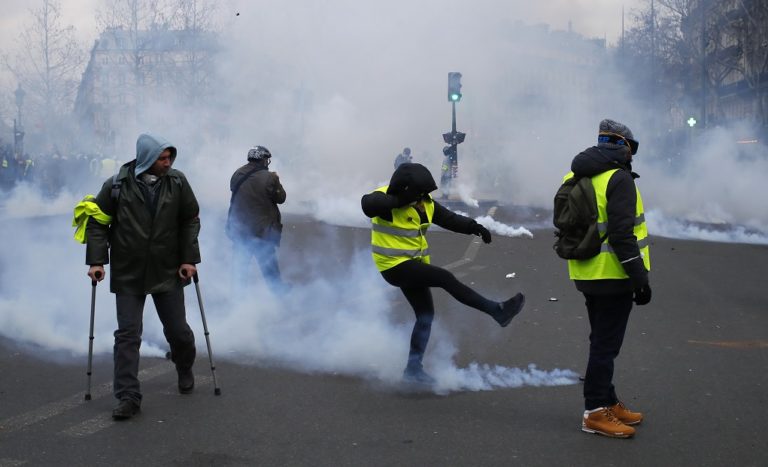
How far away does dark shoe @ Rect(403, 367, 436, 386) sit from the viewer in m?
5.36

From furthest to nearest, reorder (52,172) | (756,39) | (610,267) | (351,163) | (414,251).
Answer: (756,39)
(52,172)
(351,163)
(414,251)
(610,267)

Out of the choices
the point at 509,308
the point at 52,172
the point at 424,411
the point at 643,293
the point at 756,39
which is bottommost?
the point at 424,411

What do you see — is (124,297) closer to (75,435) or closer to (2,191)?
(75,435)

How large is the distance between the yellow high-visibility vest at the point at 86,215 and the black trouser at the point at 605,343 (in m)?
2.66

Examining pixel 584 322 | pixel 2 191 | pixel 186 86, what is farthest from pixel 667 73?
pixel 584 322

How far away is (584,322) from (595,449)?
3340mm

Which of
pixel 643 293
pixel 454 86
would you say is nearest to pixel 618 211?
pixel 643 293

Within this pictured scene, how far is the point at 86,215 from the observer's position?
16.2ft

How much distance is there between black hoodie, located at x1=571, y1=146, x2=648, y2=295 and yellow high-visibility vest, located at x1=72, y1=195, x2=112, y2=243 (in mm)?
2561

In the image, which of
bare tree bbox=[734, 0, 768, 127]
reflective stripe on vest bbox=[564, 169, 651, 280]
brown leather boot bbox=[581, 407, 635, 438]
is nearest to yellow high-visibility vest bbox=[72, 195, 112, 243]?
reflective stripe on vest bbox=[564, 169, 651, 280]

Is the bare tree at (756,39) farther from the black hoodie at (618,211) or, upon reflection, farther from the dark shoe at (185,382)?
the dark shoe at (185,382)

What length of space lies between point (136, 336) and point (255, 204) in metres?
3.29

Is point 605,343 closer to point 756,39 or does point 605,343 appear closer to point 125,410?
point 125,410

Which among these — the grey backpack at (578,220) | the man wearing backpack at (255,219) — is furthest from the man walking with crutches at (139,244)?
the man wearing backpack at (255,219)
